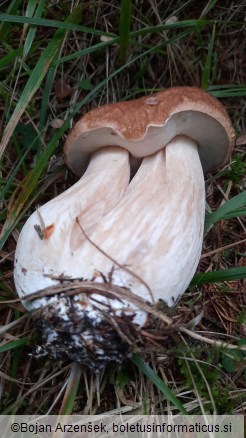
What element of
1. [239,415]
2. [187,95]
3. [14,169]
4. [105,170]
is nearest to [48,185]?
[14,169]

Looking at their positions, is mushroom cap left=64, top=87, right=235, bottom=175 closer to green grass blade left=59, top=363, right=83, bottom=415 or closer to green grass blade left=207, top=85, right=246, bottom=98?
green grass blade left=207, top=85, right=246, bottom=98

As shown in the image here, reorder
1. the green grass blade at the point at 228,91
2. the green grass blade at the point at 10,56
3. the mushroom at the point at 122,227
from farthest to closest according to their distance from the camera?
the green grass blade at the point at 228,91, the green grass blade at the point at 10,56, the mushroom at the point at 122,227

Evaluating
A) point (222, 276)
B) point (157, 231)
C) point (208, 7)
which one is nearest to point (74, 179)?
point (157, 231)

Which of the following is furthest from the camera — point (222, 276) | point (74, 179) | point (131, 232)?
point (74, 179)

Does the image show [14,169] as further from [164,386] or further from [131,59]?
[164,386]

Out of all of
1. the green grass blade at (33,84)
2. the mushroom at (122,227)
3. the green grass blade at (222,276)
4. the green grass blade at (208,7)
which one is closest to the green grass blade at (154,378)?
the mushroom at (122,227)

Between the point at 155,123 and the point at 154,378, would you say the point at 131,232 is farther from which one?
the point at 154,378

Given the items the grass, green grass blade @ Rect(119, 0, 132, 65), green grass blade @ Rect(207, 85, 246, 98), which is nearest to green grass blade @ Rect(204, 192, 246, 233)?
the grass

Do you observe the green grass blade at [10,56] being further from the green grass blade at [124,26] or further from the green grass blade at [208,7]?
the green grass blade at [208,7]
